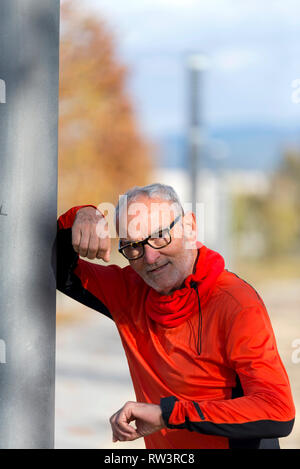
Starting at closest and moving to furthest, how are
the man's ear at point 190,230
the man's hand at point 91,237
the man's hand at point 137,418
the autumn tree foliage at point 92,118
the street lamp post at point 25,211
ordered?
the street lamp post at point 25,211 → the man's hand at point 137,418 → the man's hand at point 91,237 → the man's ear at point 190,230 → the autumn tree foliage at point 92,118

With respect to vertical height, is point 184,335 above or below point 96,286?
below

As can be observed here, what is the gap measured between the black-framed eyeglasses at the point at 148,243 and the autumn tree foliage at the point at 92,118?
8.71 metres

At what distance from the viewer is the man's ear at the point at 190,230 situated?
2078 mm

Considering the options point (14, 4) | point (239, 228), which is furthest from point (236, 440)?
point (239, 228)

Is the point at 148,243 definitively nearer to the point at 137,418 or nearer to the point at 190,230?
the point at 190,230

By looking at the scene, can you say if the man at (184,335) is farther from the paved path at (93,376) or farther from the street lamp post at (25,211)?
the paved path at (93,376)

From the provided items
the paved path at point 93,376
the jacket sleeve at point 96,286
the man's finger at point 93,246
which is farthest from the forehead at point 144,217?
the paved path at point 93,376

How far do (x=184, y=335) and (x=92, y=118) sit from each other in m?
9.79

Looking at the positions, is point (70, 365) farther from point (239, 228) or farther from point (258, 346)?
point (239, 228)

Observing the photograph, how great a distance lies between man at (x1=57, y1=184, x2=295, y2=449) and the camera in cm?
175

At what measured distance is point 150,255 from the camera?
1.98 meters

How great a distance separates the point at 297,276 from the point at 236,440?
24353 millimetres

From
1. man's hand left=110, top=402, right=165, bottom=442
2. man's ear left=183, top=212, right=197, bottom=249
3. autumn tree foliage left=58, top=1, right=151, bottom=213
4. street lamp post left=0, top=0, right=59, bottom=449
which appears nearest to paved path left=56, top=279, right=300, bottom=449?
autumn tree foliage left=58, top=1, right=151, bottom=213

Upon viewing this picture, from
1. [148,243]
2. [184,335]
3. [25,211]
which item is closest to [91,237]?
[148,243]
